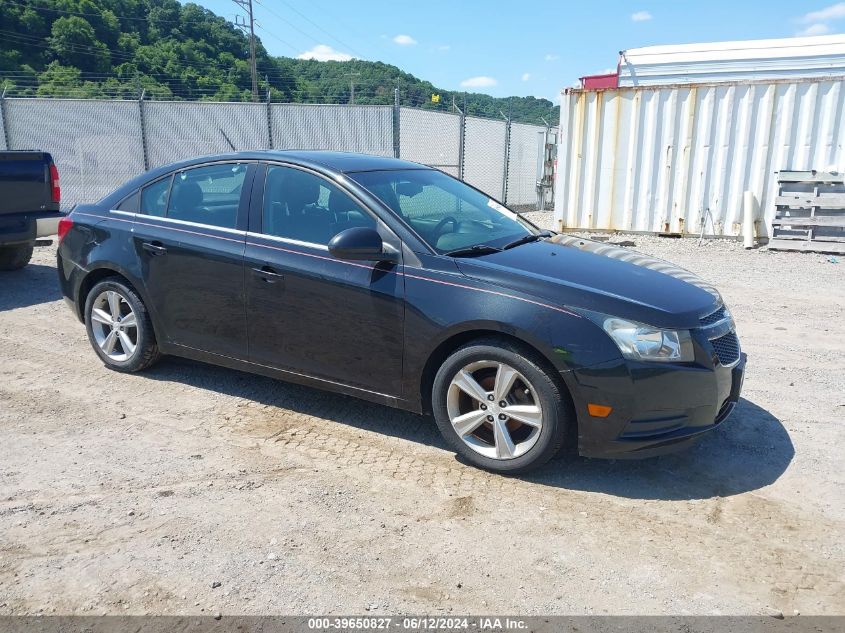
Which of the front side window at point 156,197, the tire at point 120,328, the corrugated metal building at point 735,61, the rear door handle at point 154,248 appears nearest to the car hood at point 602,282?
the rear door handle at point 154,248

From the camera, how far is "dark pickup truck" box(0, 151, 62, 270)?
25.4ft

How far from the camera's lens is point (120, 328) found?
17.3ft

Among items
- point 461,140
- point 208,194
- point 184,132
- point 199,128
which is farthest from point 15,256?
point 461,140

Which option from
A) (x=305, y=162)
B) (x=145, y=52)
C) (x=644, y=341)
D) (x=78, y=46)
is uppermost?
(x=78, y=46)

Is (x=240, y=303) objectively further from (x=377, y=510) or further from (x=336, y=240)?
(x=377, y=510)

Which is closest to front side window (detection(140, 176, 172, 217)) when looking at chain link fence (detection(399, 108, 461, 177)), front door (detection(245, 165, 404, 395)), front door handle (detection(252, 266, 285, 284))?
front door (detection(245, 165, 404, 395))

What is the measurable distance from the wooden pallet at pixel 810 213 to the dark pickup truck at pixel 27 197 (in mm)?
10213

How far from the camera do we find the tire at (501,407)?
3.56 m

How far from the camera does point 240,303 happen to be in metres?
4.48

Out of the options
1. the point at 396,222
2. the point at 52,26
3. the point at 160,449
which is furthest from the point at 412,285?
the point at 52,26

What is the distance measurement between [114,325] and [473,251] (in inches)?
115

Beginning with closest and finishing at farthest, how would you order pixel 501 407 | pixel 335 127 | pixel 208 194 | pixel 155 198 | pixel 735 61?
pixel 501 407, pixel 208 194, pixel 155 198, pixel 735 61, pixel 335 127

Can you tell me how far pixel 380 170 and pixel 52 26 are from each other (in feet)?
161

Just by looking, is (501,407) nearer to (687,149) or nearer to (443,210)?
(443,210)
